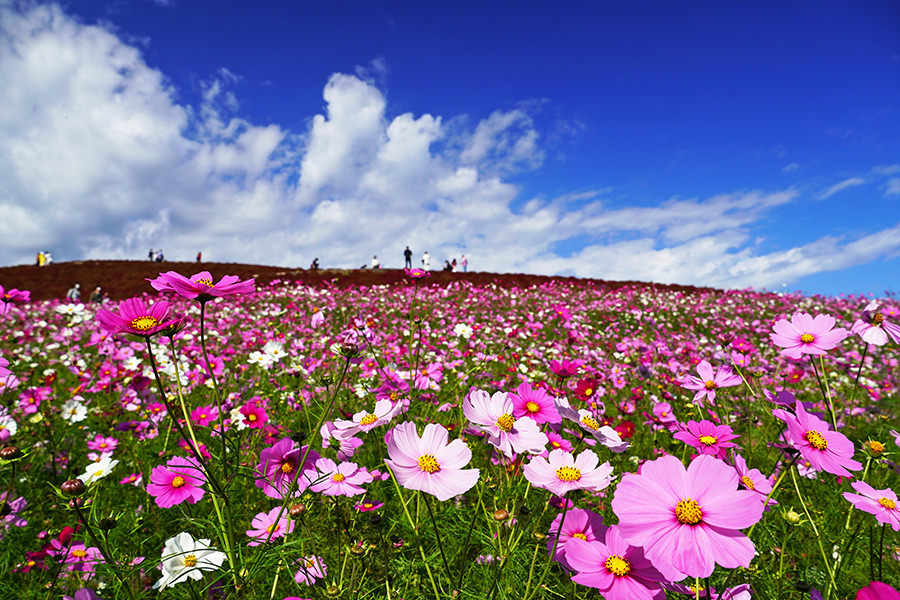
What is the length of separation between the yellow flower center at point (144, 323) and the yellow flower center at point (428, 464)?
59 cm

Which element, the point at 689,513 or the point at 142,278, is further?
the point at 142,278

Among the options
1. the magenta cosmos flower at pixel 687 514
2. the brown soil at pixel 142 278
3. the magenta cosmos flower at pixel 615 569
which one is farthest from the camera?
the brown soil at pixel 142 278

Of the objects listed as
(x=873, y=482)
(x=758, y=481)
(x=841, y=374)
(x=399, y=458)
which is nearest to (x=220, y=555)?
(x=399, y=458)

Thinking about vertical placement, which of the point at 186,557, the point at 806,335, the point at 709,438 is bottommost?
the point at 186,557

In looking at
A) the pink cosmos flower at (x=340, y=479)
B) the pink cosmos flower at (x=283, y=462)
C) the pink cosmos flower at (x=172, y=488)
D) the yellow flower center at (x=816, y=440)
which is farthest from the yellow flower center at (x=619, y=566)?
the pink cosmos flower at (x=172, y=488)

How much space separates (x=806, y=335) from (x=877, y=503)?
44 centimetres

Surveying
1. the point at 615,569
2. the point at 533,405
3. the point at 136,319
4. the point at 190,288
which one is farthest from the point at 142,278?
the point at 615,569

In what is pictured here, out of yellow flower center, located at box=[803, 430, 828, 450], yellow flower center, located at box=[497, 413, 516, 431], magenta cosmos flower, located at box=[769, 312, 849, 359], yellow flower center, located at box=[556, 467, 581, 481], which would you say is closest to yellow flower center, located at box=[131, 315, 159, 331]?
yellow flower center, located at box=[497, 413, 516, 431]

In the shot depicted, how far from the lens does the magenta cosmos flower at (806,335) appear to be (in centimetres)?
113

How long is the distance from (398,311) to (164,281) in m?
7.56

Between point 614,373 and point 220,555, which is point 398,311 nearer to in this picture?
point 614,373

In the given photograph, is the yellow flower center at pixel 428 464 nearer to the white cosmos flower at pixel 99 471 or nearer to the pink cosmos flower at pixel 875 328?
the white cosmos flower at pixel 99 471

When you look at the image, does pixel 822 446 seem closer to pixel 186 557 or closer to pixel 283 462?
pixel 283 462

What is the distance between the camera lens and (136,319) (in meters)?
0.86
